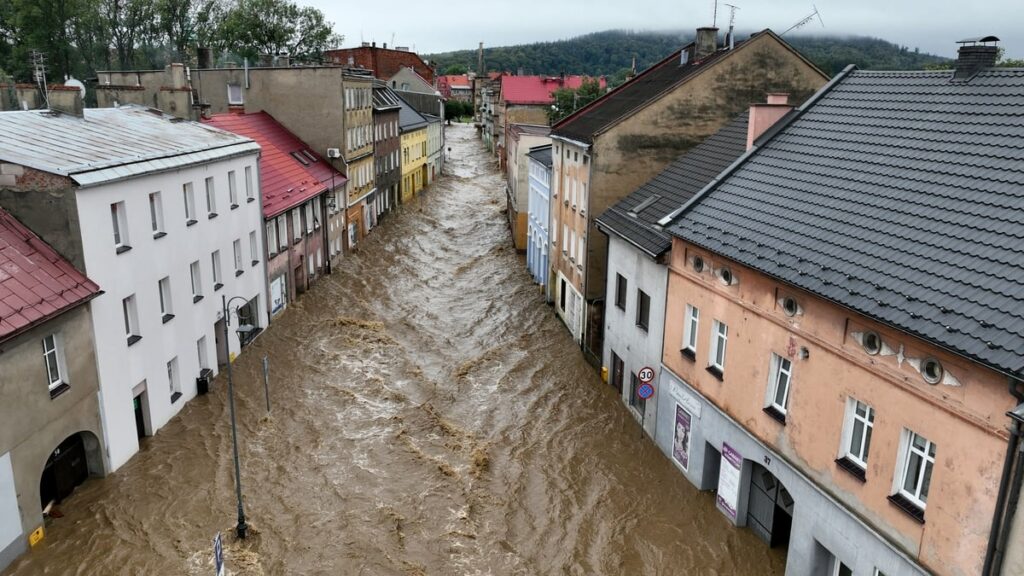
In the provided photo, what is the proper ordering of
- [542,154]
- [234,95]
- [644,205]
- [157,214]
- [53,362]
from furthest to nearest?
1. [234,95]
2. [542,154]
3. [644,205]
4. [157,214]
5. [53,362]

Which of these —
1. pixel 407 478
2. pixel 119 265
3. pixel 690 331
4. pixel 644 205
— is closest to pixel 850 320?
pixel 690 331

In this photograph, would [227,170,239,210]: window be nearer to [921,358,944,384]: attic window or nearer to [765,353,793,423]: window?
[765,353,793,423]: window

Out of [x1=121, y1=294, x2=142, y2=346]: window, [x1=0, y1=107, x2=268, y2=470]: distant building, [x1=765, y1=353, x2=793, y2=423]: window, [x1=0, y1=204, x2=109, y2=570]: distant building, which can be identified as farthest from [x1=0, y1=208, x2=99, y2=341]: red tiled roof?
[x1=765, y1=353, x2=793, y2=423]: window

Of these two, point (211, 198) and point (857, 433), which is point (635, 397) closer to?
point (857, 433)

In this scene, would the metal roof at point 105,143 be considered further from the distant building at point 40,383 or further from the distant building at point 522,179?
the distant building at point 522,179

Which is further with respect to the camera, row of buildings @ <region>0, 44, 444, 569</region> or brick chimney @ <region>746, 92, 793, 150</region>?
brick chimney @ <region>746, 92, 793, 150</region>

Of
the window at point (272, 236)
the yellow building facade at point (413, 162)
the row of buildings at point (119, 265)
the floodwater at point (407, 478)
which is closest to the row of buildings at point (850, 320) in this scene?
the floodwater at point (407, 478)

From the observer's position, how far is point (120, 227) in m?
18.0

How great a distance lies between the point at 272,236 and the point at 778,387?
2123cm

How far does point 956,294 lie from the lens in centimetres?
1036

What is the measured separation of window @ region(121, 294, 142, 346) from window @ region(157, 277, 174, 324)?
1612mm

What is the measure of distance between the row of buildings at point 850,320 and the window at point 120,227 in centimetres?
1250

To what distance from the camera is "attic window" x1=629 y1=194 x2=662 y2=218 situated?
21.2 meters

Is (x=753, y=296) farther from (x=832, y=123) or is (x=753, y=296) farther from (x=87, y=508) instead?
(x=87, y=508)
